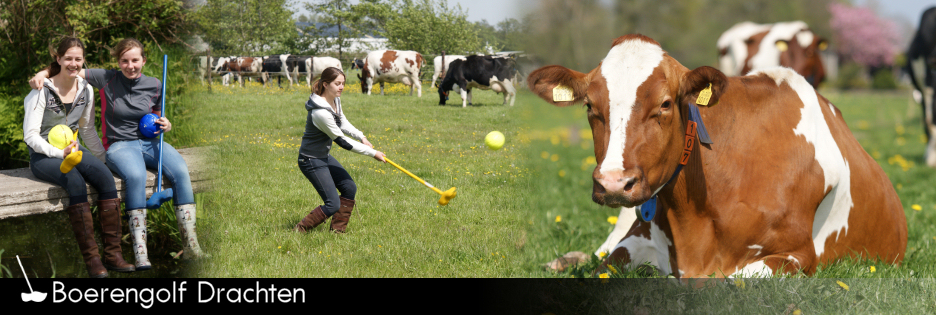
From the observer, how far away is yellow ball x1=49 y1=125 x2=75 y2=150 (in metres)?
3.45

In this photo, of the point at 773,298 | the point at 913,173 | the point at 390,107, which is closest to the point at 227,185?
Result: the point at 390,107

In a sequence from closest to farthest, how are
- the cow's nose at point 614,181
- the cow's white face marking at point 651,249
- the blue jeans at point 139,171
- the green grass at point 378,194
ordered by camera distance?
the cow's nose at point 614,181
the green grass at point 378,194
the blue jeans at point 139,171
the cow's white face marking at point 651,249

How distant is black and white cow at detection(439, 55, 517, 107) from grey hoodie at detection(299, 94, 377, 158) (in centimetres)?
51

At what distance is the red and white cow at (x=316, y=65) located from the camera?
Answer: 299 centimetres

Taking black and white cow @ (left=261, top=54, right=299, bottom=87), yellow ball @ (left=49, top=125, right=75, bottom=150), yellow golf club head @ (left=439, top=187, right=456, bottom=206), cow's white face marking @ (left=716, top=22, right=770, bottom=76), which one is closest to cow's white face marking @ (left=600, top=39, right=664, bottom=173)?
yellow golf club head @ (left=439, top=187, right=456, bottom=206)

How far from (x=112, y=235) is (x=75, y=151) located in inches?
20.0

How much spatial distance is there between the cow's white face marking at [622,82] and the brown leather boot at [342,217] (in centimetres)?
123

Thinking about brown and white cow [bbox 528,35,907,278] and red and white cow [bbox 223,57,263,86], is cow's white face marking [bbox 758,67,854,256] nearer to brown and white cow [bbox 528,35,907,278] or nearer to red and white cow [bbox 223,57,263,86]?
brown and white cow [bbox 528,35,907,278]

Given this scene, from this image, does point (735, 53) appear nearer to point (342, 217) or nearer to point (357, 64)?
point (357, 64)

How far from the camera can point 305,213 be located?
310 cm

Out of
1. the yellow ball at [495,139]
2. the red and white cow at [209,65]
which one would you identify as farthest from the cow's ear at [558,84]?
the red and white cow at [209,65]

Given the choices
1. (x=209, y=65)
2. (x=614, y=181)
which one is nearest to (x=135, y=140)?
(x=209, y=65)

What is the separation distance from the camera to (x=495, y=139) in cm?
303

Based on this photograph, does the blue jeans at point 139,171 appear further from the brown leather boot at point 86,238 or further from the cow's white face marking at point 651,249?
the cow's white face marking at point 651,249
